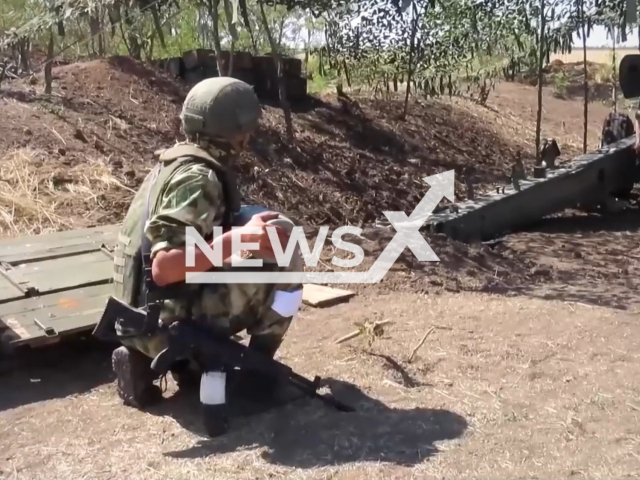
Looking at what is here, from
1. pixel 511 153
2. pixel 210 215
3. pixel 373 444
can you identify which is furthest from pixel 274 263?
pixel 511 153

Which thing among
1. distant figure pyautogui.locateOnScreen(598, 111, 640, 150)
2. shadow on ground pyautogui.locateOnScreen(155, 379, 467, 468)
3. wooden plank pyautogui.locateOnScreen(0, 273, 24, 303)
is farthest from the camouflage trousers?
distant figure pyautogui.locateOnScreen(598, 111, 640, 150)

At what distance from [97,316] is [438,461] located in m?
1.96

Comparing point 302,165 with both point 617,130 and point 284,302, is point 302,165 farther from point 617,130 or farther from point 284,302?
point 284,302

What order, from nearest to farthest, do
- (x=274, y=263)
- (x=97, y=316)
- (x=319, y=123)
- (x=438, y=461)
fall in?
1. (x=438, y=461)
2. (x=274, y=263)
3. (x=97, y=316)
4. (x=319, y=123)

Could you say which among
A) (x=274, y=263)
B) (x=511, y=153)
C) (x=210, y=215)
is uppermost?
(x=210, y=215)

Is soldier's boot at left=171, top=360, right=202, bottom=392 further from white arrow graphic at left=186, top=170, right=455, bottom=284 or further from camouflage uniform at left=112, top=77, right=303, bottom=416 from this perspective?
white arrow graphic at left=186, top=170, right=455, bottom=284

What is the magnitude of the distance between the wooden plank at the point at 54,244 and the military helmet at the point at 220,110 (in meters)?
1.83

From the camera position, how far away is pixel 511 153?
1298 centimetres

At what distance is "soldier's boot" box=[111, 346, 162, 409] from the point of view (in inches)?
150

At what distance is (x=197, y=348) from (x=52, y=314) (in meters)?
1.19

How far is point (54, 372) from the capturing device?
4473mm

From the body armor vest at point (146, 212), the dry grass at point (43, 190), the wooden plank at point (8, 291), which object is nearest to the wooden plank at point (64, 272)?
the wooden plank at point (8, 291)

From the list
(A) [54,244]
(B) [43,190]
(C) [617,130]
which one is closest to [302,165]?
(B) [43,190]

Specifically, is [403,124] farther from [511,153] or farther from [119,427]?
[119,427]
